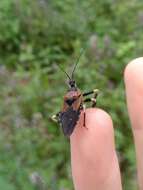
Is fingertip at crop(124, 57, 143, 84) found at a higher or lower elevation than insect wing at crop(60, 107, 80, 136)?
higher

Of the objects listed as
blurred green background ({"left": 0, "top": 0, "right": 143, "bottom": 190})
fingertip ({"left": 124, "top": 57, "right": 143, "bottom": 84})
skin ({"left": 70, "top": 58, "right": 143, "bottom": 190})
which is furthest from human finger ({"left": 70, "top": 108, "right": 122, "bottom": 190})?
blurred green background ({"left": 0, "top": 0, "right": 143, "bottom": 190})

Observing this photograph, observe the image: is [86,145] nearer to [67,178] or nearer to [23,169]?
[23,169]

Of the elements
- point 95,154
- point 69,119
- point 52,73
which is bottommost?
point 95,154

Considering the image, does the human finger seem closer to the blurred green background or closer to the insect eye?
the insect eye

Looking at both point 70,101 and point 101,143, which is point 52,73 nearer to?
point 70,101

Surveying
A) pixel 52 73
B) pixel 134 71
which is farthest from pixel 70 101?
pixel 52 73

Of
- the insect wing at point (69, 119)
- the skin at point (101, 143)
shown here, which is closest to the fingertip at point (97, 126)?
the skin at point (101, 143)

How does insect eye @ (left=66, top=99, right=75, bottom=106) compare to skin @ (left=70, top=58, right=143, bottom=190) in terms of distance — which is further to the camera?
insect eye @ (left=66, top=99, right=75, bottom=106)
